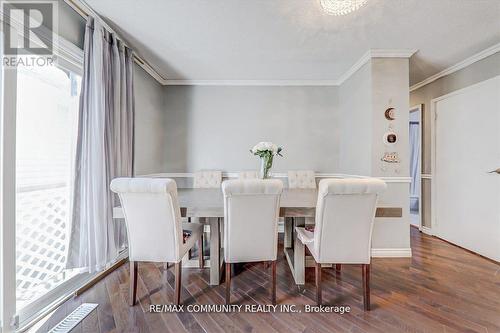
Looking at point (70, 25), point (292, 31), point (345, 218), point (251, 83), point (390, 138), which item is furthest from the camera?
point (251, 83)

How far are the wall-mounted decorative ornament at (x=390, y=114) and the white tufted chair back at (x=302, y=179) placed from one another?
4.18 feet

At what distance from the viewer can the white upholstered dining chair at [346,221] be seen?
4.90 feet

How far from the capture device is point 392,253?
8.51 ft

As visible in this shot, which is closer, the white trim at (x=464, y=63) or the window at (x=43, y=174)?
the window at (x=43, y=174)

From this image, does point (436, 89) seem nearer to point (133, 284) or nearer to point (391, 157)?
point (391, 157)

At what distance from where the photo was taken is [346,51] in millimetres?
2617

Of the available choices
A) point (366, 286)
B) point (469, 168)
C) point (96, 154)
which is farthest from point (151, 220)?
point (469, 168)

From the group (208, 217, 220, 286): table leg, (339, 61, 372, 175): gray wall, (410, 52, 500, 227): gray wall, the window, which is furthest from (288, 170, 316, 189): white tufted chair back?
the window

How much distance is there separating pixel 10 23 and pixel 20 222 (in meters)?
1.32

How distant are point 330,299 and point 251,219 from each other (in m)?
0.98

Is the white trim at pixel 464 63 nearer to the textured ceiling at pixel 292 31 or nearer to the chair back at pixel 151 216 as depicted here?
the textured ceiling at pixel 292 31

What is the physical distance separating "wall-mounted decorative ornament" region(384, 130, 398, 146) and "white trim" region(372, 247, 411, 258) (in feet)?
4.19

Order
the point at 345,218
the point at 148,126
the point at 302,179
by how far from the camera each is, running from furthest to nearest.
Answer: the point at 302,179, the point at 148,126, the point at 345,218

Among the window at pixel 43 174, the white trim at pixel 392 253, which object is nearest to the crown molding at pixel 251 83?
the window at pixel 43 174
